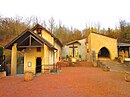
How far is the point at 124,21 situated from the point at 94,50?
2804cm

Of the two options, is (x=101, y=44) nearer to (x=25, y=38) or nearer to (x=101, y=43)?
(x=101, y=43)

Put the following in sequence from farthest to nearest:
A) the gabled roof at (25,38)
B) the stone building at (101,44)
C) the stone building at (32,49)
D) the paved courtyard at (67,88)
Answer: the stone building at (101,44) → the stone building at (32,49) → the gabled roof at (25,38) → the paved courtyard at (67,88)

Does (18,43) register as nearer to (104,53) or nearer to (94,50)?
(94,50)

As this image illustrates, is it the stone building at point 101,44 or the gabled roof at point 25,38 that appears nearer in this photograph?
the gabled roof at point 25,38

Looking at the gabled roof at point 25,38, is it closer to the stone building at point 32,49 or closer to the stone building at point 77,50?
the stone building at point 32,49

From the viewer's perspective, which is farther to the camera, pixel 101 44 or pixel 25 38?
pixel 101 44

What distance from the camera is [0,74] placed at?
1848cm

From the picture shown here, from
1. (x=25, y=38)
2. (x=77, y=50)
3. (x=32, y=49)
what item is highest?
(x=25, y=38)

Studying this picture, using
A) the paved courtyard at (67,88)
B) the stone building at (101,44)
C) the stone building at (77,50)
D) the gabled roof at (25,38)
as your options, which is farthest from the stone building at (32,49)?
the stone building at (77,50)

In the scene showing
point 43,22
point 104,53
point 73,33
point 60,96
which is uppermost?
point 43,22

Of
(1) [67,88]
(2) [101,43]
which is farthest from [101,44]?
(1) [67,88]

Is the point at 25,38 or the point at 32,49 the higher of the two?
the point at 25,38

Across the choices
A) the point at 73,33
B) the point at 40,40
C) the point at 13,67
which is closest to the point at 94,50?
the point at 40,40

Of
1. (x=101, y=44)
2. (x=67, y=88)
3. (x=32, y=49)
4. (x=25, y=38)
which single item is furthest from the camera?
(x=101, y=44)
